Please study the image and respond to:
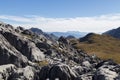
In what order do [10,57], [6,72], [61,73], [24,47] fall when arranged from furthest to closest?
[24,47] < [10,57] < [6,72] < [61,73]

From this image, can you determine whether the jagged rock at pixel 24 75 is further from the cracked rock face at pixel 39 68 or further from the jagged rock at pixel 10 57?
the jagged rock at pixel 10 57

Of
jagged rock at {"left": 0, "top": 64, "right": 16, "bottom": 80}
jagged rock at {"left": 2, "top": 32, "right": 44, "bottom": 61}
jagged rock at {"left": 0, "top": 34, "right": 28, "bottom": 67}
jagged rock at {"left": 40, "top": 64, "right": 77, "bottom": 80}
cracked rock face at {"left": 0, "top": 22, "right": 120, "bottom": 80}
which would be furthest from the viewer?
jagged rock at {"left": 2, "top": 32, "right": 44, "bottom": 61}

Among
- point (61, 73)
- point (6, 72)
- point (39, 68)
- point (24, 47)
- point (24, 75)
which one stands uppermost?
point (24, 47)

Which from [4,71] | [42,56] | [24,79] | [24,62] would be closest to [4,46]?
[24,62]

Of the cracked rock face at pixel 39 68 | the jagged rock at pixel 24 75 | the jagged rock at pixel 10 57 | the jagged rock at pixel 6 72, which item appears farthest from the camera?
the jagged rock at pixel 10 57

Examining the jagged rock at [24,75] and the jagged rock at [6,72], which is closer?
the jagged rock at [24,75]

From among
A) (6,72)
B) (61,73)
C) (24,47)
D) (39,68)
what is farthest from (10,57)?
(61,73)

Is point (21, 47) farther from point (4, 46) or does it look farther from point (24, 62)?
point (24, 62)

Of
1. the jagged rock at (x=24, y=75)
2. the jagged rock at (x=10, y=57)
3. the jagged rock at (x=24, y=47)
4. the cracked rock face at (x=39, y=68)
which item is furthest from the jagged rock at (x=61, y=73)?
the jagged rock at (x=24, y=47)

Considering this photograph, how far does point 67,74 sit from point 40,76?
687 cm

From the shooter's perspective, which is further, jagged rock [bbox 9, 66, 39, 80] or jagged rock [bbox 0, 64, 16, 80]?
jagged rock [bbox 0, 64, 16, 80]

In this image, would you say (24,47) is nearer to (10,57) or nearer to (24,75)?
(10,57)

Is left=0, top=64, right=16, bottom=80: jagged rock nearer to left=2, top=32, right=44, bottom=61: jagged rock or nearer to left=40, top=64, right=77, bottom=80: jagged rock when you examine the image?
left=40, top=64, right=77, bottom=80: jagged rock

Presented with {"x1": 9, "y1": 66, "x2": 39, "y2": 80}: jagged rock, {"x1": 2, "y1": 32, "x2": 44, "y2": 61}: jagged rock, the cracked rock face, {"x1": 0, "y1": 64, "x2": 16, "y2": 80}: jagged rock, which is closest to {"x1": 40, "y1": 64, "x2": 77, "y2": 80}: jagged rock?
the cracked rock face
